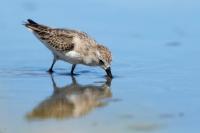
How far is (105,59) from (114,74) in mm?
320

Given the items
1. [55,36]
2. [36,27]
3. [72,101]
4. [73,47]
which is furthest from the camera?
[36,27]

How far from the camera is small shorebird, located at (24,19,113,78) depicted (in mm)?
12633

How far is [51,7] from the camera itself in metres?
17.7

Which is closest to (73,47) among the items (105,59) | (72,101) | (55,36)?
(55,36)

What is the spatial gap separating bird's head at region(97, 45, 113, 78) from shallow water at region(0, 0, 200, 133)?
20cm

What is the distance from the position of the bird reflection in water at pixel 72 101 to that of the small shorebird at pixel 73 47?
2.95 feet

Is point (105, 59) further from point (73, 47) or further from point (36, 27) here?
point (36, 27)

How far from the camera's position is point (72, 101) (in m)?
10.4

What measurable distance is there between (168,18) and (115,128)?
8.50 metres

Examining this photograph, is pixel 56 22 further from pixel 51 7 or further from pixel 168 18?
pixel 168 18

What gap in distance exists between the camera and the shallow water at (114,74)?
9.27 metres

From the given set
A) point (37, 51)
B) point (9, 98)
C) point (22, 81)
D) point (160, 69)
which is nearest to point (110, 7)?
point (37, 51)

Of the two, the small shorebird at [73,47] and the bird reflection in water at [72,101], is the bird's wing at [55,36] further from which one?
the bird reflection in water at [72,101]

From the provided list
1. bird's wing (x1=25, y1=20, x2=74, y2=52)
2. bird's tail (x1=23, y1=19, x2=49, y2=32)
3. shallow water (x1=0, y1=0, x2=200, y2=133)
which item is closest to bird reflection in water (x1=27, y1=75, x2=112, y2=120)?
shallow water (x1=0, y1=0, x2=200, y2=133)
